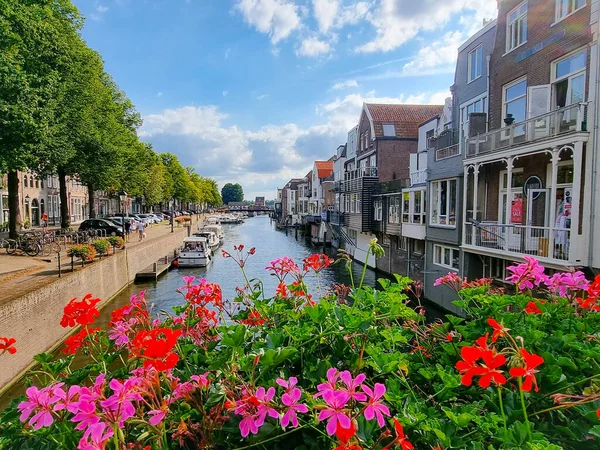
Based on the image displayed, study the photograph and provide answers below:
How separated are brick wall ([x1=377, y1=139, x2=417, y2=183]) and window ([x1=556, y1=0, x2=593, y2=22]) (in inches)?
767

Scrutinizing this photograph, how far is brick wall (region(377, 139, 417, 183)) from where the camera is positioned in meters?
31.8

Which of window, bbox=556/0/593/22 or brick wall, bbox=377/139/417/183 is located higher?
window, bbox=556/0/593/22

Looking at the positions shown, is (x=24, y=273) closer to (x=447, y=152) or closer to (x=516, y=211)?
(x=447, y=152)

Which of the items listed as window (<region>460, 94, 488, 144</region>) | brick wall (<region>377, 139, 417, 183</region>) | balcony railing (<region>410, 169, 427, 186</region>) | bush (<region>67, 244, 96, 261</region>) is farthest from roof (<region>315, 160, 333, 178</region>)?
bush (<region>67, 244, 96, 261</region>)

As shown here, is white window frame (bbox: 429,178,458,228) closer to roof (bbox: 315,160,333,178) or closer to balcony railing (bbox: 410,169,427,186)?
balcony railing (bbox: 410,169,427,186)

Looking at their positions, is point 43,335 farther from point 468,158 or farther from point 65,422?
point 468,158

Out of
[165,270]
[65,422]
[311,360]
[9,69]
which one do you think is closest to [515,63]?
[311,360]

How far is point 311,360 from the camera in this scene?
6.39ft

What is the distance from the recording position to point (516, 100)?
1445cm

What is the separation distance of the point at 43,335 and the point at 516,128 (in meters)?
18.0

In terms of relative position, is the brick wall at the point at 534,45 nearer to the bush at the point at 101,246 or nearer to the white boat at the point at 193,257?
the bush at the point at 101,246

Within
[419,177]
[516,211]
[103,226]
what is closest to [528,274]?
[516,211]

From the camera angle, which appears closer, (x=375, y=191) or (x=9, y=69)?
(x=9, y=69)

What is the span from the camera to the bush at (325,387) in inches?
55.9
